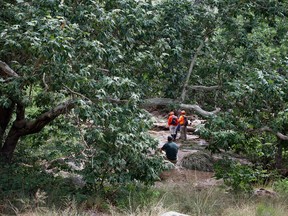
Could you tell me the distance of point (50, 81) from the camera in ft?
28.7

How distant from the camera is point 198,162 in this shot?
1738 centimetres

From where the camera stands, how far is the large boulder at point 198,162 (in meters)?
17.2

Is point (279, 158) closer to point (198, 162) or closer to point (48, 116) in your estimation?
point (198, 162)

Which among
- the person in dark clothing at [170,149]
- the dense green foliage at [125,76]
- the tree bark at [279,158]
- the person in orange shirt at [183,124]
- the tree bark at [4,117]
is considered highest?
the dense green foliage at [125,76]

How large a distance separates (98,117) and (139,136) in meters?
1.11

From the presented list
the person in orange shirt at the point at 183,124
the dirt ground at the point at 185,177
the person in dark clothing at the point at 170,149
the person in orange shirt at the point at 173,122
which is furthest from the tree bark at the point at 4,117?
the person in orange shirt at the point at 183,124

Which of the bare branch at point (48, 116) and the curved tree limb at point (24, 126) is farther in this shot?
the curved tree limb at point (24, 126)

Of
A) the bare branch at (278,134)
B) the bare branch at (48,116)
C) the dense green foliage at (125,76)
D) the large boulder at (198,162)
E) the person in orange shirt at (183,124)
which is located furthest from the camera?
the person in orange shirt at (183,124)

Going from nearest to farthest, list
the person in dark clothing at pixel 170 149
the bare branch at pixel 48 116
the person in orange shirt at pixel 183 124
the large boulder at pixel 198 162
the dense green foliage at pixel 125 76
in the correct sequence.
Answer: the dense green foliage at pixel 125 76
the bare branch at pixel 48 116
the person in dark clothing at pixel 170 149
the large boulder at pixel 198 162
the person in orange shirt at pixel 183 124

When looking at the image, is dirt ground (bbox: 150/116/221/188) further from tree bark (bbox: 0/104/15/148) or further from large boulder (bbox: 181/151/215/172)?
tree bark (bbox: 0/104/15/148)

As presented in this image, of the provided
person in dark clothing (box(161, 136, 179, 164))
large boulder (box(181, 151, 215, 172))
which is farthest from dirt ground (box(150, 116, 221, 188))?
person in dark clothing (box(161, 136, 179, 164))

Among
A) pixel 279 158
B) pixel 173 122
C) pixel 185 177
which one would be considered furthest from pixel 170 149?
pixel 173 122

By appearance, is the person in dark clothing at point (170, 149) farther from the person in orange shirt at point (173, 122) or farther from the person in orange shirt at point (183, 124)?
the person in orange shirt at point (183, 124)

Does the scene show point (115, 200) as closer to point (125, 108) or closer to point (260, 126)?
point (125, 108)
